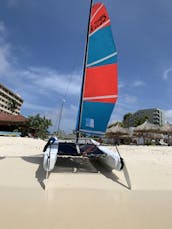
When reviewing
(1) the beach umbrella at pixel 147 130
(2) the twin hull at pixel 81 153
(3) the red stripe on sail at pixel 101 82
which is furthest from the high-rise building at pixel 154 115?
(2) the twin hull at pixel 81 153

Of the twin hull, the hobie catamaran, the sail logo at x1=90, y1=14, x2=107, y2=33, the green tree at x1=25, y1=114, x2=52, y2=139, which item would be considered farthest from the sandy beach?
the green tree at x1=25, y1=114, x2=52, y2=139

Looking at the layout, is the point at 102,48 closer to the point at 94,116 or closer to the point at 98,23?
the point at 98,23

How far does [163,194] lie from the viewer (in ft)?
13.7

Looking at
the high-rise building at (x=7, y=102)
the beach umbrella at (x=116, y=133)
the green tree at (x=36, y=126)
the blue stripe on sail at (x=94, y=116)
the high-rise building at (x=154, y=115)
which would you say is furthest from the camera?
the high-rise building at (x=154, y=115)

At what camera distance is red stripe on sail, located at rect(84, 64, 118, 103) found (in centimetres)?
671

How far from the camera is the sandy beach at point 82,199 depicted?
9.12 ft

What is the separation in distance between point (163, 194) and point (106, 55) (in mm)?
4428

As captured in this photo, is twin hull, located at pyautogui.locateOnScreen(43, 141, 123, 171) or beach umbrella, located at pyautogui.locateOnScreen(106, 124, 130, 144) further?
beach umbrella, located at pyautogui.locateOnScreen(106, 124, 130, 144)

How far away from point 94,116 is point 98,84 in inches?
38.9

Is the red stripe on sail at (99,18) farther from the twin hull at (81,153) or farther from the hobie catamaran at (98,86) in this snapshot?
the twin hull at (81,153)

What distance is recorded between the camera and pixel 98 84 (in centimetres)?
675

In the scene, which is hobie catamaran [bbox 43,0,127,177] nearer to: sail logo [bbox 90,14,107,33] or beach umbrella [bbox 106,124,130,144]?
sail logo [bbox 90,14,107,33]

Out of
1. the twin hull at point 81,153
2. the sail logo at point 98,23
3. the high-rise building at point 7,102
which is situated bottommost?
the twin hull at point 81,153

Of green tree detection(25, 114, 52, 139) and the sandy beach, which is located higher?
green tree detection(25, 114, 52, 139)
